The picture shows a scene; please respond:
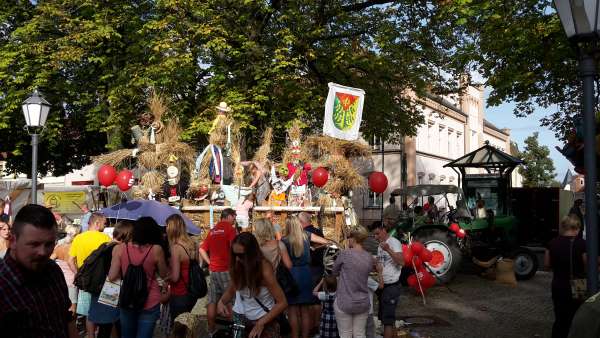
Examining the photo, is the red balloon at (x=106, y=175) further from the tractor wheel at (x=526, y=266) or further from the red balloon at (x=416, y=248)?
the tractor wheel at (x=526, y=266)

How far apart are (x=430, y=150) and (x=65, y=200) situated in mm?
27150

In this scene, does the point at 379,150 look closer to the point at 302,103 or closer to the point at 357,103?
the point at 302,103

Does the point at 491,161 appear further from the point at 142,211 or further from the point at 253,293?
the point at 253,293

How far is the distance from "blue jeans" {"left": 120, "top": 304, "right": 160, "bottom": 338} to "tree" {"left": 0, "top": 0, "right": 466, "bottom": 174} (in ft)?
40.0

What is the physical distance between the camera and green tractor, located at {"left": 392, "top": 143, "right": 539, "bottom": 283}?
1215cm

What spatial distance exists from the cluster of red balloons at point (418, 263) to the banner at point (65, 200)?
1351 centimetres

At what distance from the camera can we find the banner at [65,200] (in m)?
20.7

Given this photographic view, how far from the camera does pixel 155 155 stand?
14125 mm

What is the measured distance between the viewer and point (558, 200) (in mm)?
20516

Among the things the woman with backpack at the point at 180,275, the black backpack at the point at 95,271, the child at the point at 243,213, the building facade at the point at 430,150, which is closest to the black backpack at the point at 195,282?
the woman with backpack at the point at 180,275

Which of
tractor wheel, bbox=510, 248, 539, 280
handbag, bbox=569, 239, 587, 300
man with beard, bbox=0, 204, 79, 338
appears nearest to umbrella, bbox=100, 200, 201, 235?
handbag, bbox=569, 239, 587, 300

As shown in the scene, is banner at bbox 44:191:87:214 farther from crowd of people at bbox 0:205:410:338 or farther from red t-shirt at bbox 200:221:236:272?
red t-shirt at bbox 200:221:236:272

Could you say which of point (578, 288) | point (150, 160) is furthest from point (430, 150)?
point (578, 288)

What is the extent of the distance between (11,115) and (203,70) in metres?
7.70
